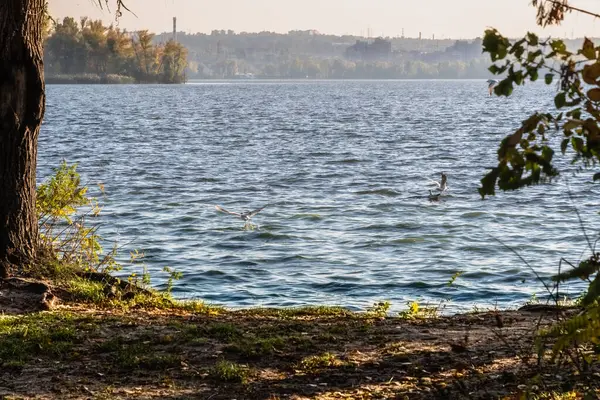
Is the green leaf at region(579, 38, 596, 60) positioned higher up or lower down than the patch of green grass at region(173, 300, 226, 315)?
higher up

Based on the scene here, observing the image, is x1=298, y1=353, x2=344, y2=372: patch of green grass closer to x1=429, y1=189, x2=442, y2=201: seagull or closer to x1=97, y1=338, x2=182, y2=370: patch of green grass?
x1=97, y1=338, x2=182, y2=370: patch of green grass

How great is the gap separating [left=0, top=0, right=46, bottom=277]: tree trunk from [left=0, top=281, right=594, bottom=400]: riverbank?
3.32 ft

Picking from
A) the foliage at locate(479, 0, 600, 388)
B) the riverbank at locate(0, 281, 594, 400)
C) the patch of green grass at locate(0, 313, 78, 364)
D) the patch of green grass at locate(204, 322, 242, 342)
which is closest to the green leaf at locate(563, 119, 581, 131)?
the foliage at locate(479, 0, 600, 388)

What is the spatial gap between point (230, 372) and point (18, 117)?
15.5ft

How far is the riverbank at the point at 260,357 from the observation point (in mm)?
5969

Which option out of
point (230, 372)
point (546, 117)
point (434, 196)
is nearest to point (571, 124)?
point (546, 117)

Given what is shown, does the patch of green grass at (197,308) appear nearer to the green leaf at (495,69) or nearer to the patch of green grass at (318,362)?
the patch of green grass at (318,362)

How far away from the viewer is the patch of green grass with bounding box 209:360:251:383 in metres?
6.26

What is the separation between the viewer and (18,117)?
9.66m

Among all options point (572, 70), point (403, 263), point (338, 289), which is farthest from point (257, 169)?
point (572, 70)

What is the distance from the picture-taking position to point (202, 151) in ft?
142

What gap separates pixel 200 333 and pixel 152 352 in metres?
0.69

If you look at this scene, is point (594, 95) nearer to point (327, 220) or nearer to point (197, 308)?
point (197, 308)

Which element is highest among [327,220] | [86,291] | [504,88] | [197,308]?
[504,88]
